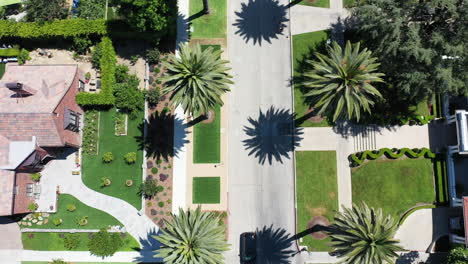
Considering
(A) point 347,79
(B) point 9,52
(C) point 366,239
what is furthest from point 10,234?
(A) point 347,79

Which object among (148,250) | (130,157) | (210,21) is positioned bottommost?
(148,250)

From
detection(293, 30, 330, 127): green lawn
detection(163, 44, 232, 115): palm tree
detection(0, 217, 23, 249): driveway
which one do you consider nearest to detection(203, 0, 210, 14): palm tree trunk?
detection(163, 44, 232, 115): palm tree

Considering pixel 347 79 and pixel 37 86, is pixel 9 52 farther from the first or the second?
pixel 347 79

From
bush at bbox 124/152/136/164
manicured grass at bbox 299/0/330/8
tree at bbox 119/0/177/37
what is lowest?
bush at bbox 124/152/136/164

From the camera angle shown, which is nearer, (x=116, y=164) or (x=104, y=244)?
(x=104, y=244)

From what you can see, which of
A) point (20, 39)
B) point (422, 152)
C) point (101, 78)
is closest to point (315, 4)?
point (422, 152)

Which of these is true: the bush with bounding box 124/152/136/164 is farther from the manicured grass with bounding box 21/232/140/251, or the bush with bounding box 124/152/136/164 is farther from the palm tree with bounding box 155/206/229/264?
the palm tree with bounding box 155/206/229/264
